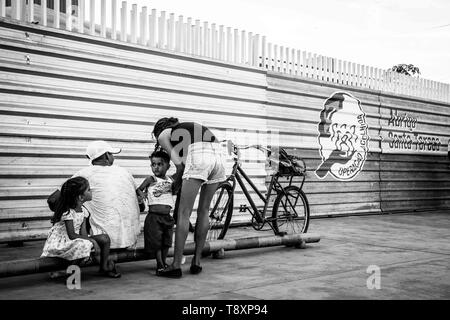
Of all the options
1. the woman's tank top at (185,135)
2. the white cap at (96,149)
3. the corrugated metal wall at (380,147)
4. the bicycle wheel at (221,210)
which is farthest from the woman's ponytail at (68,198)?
the corrugated metal wall at (380,147)

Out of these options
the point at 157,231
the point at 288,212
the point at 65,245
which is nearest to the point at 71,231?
the point at 65,245

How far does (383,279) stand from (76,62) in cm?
463

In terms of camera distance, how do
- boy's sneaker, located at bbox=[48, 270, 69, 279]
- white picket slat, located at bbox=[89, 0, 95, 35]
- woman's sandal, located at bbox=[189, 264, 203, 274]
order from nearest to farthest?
1. boy's sneaker, located at bbox=[48, 270, 69, 279]
2. woman's sandal, located at bbox=[189, 264, 203, 274]
3. white picket slat, located at bbox=[89, 0, 95, 35]

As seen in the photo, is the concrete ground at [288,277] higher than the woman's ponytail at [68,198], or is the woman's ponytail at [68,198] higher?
the woman's ponytail at [68,198]

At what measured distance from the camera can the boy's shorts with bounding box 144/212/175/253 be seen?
5.05 metres

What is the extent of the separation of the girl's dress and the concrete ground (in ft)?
0.85

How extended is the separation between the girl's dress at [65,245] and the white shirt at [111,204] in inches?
11.7

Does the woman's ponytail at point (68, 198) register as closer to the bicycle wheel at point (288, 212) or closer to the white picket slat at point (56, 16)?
the white picket slat at point (56, 16)

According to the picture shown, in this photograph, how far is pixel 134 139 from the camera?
7660 mm

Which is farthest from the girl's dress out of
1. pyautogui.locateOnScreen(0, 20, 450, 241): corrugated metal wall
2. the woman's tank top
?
pyautogui.locateOnScreen(0, 20, 450, 241): corrugated metal wall

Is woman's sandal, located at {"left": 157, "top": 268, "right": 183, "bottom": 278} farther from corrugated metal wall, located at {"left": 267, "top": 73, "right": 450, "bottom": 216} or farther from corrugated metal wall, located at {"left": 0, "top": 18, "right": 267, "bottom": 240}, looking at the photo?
corrugated metal wall, located at {"left": 267, "top": 73, "right": 450, "bottom": 216}

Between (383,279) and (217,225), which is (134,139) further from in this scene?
(383,279)

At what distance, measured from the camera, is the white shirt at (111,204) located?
4980 mm
